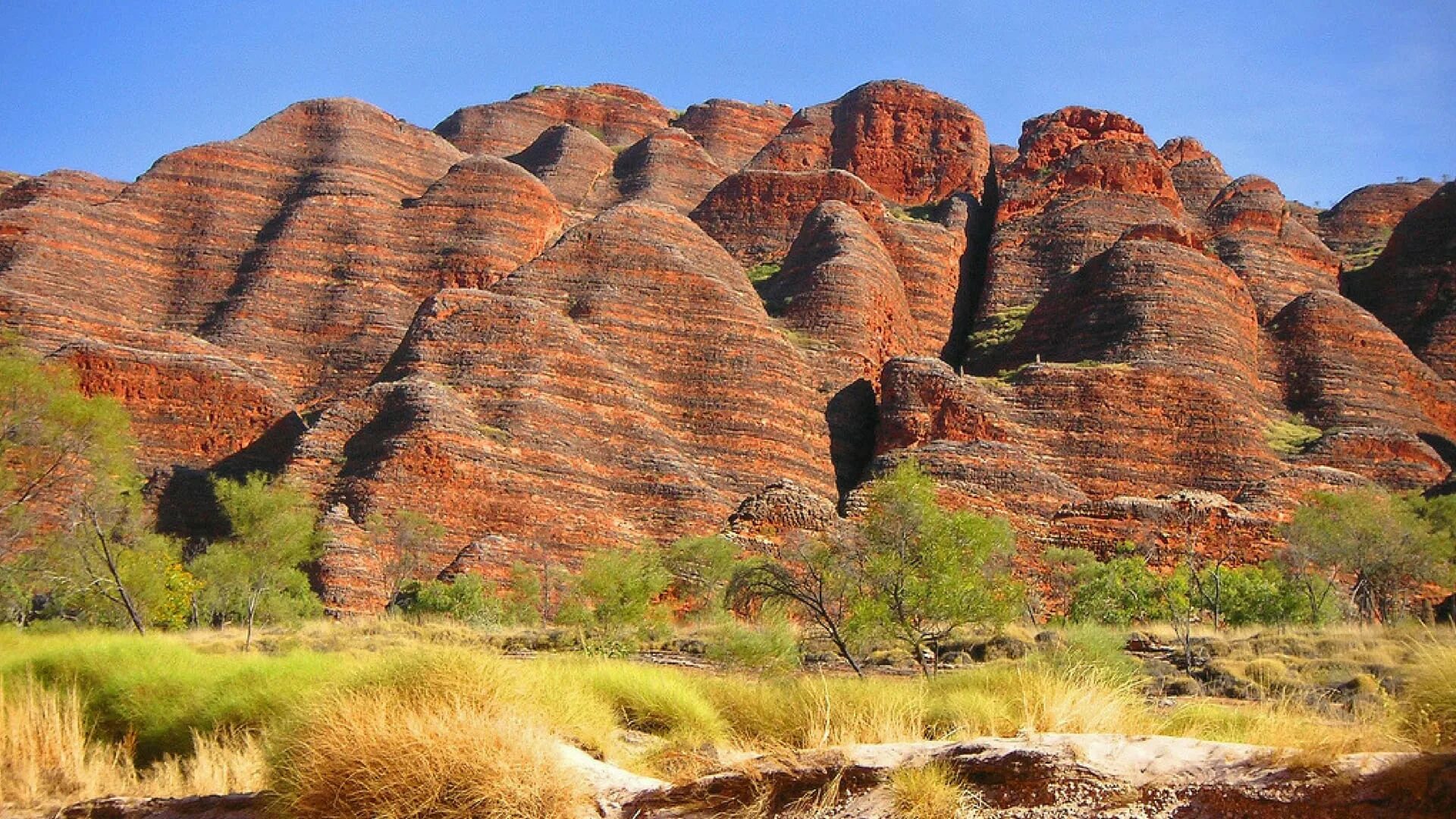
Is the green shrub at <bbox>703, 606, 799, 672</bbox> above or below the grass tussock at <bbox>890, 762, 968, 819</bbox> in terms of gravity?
below

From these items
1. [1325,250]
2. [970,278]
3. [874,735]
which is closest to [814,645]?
[874,735]

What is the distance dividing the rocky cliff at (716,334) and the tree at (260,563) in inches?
70.9

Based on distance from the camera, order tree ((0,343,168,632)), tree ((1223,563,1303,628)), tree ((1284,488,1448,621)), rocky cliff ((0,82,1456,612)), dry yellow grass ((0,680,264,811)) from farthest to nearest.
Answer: rocky cliff ((0,82,1456,612))
tree ((1284,488,1448,621))
tree ((1223,563,1303,628))
tree ((0,343,168,632))
dry yellow grass ((0,680,264,811))

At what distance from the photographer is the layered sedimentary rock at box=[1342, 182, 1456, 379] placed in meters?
64.4

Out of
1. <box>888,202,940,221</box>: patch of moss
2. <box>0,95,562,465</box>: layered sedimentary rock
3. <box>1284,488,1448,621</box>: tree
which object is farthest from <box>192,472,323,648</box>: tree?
<box>888,202,940,221</box>: patch of moss

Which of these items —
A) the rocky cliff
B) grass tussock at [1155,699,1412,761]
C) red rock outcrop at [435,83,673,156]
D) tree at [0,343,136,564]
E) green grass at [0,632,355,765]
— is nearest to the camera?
grass tussock at [1155,699,1412,761]

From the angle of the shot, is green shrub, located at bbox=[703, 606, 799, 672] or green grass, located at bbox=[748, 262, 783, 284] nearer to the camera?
green shrub, located at bbox=[703, 606, 799, 672]

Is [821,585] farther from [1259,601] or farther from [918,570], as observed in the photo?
[1259,601]

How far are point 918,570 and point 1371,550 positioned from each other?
20.5 m

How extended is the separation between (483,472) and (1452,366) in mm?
51249

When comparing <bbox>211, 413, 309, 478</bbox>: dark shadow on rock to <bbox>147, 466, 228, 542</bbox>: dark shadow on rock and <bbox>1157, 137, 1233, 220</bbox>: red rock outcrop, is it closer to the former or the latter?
<bbox>147, 466, 228, 542</bbox>: dark shadow on rock

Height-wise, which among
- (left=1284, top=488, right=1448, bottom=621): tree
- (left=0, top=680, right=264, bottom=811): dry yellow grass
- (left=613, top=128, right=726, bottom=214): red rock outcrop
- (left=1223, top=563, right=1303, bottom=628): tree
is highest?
(left=613, top=128, right=726, bottom=214): red rock outcrop

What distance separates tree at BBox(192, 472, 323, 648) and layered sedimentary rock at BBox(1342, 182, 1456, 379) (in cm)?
5696

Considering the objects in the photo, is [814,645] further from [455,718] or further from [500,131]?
[500,131]
